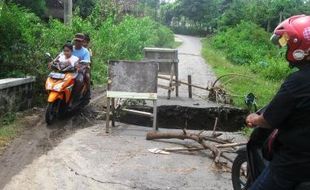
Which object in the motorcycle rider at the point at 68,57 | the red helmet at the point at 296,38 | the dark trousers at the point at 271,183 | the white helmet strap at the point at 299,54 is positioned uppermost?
the red helmet at the point at 296,38

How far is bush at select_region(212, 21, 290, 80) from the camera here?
1898cm

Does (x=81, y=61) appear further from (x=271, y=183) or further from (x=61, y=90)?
(x=271, y=183)

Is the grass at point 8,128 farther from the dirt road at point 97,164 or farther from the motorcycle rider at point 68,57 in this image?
the motorcycle rider at point 68,57

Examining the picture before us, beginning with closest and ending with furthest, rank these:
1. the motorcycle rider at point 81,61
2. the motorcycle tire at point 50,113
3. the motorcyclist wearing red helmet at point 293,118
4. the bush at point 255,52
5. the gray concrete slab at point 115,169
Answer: the motorcyclist wearing red helmet at point 293,118 → the gray concrete slab at point 115,169 → the motorcycle tire at point 50,113 → the motorcycle rider at point 81,61 → the bush at point 255,52

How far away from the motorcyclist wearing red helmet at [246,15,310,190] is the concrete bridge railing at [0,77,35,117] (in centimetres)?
599

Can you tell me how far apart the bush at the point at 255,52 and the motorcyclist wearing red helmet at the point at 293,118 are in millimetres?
15105

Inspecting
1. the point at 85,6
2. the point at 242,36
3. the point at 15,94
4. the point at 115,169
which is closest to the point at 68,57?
the point at 15,94

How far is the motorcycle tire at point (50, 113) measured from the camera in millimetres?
8445

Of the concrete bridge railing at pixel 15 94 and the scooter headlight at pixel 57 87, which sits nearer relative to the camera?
the concrete bridge railing at pixel 15 94

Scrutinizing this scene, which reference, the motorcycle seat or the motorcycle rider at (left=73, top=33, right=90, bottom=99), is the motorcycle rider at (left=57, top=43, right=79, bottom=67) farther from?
the motorcycle seat

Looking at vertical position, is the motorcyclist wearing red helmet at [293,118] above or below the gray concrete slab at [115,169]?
above

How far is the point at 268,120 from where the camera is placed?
3258mm

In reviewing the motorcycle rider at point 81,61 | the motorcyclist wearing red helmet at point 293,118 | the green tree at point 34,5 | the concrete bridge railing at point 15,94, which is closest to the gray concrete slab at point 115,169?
the concrete bridge railing at point 15,94

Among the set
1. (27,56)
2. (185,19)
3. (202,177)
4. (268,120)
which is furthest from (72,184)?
(185,19)
